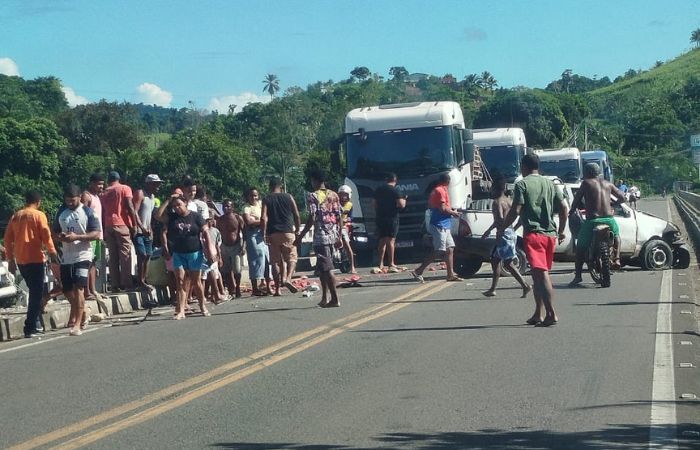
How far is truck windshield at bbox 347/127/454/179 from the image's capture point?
933 inches

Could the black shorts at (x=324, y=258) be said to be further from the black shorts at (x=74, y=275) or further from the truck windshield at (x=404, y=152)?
the truck windshield at (x=404, y=152)

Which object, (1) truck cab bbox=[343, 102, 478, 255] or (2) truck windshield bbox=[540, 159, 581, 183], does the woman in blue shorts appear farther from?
(2) truck windshield bbox=[540, 159, 581, 183]

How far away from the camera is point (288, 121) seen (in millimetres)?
104750

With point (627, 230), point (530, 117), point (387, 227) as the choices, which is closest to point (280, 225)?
point (387, 227)

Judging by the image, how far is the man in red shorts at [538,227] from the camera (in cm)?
1180

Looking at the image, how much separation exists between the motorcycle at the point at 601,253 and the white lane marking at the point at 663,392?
9.44ft

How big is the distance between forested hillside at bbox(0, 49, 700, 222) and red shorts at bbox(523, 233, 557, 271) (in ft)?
178

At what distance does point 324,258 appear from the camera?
14.5 m

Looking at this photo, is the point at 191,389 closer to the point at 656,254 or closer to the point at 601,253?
the point at 601,253

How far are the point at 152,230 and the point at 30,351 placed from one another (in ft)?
17.5

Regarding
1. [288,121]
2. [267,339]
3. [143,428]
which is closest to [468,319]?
[267,339]

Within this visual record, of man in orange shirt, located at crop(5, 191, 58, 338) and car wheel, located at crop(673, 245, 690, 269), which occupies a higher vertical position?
man in orange shirt, located at crop(5, 191, 58, 338)

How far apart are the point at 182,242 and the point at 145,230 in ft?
8.46

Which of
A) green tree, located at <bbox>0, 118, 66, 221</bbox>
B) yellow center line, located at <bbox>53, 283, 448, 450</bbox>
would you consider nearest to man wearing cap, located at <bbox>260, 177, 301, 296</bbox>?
yellow center line, located at <bbox>53, 283, 448, 450</bbox>
